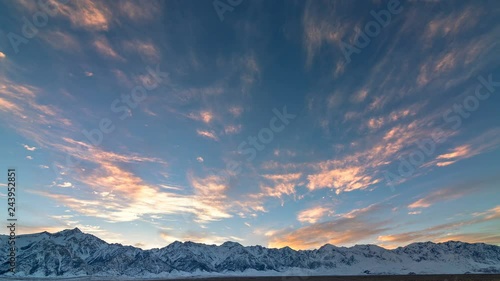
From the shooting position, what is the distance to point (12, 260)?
91.8m

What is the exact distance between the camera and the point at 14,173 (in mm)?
68125

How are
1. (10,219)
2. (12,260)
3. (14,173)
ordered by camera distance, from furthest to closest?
(12,260)
(10,219)
(14,173)

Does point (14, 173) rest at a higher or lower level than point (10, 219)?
higher

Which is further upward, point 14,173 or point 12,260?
point 14,173

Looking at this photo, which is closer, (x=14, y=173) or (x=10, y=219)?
(x=14, y=173)

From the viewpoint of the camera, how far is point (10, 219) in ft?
238

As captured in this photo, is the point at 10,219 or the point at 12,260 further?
the point at 12,260

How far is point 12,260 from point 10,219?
94.0 feet

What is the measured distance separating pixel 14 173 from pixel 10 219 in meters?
12.5

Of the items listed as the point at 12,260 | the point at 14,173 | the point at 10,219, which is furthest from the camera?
the point at 12,260

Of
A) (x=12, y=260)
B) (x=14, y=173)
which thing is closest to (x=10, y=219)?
(x=14, y=173)

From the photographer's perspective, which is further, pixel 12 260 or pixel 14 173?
pixel 12 260

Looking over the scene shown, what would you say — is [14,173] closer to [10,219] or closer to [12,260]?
[10,219]
